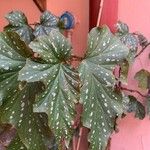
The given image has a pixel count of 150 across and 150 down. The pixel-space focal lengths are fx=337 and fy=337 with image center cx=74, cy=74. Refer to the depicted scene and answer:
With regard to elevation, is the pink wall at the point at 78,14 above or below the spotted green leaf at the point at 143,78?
above

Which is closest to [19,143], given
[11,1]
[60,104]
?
[60,104]

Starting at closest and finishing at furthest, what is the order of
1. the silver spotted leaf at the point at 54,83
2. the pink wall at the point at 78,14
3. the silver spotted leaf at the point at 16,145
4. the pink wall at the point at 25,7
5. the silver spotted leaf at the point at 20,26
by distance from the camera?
the silver spotted leaf at the point at 54,83, the silver spotted leaf at the point at 16,145, the silver spotted leaf at the point at 20,26, the pink wall at the point at 78,14, the pink wall at the point at 25,7

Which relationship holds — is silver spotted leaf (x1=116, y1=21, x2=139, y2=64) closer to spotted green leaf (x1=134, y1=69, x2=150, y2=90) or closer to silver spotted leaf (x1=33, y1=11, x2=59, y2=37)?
spotted green leaf (x1=134, y1=69, x2=150, y2=90)

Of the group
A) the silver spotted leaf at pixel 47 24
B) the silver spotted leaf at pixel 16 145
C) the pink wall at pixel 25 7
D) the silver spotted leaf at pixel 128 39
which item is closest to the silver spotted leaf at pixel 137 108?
the silver spotted leaf at pixel 128 39

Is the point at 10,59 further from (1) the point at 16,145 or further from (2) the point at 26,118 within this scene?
(1) the point at 16,145

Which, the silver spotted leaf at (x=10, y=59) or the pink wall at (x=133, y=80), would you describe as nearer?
the silver spotted leaf at (x=10, y=59)

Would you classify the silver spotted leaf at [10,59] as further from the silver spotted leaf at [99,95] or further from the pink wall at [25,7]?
the pink wall at [25,7]

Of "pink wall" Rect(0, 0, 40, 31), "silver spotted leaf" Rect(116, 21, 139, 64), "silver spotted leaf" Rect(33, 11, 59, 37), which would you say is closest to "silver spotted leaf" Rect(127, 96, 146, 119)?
"silver spotted leaf" Rect(116, 21, 139, 64)
